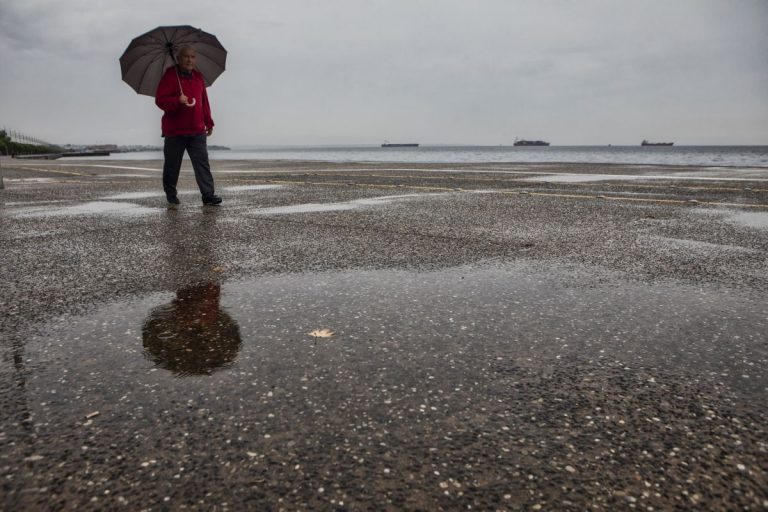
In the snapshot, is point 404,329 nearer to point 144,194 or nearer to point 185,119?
point 185,119

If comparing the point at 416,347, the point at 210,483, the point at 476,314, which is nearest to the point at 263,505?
the point at 210,483

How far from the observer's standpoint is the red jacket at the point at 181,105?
7055mm

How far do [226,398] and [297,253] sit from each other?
244cm

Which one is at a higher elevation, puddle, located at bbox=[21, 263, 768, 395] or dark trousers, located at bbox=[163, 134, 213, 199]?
dark trousers, located at bbox=[163, 134, 213, 199]

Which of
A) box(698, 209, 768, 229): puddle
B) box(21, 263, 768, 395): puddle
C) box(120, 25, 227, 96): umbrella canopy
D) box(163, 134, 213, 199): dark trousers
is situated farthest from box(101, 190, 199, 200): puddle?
box(698, 209, 768, 229): puddle

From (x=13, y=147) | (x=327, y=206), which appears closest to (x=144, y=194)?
(x=327, y=206)

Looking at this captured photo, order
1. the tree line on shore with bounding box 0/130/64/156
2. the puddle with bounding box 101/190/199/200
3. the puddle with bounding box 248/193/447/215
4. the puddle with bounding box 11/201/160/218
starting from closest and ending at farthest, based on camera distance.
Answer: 1. the puddle with bounding box 11/201/160/218
2. the puddle with bounding box 248/193/447/215
3. the puddle with bounding box 101/190/199/200
4. the tree line on shore with bounding box 0/130/64/156

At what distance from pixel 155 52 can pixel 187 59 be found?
50.2 inches

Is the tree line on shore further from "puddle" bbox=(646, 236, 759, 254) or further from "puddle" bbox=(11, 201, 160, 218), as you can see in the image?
"puddle" bbox=(646, 236, 759, 254)

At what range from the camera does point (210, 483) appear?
1363 mm

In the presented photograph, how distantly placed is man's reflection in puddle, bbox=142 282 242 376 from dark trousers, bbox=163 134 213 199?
15.5 feet

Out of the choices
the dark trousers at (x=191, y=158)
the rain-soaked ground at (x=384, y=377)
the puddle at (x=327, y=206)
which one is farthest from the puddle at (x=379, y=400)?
the dark trousers at (x=191, y=158)

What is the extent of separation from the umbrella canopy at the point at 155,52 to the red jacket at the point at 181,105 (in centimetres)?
82

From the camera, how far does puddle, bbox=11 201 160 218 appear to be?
6.62m
